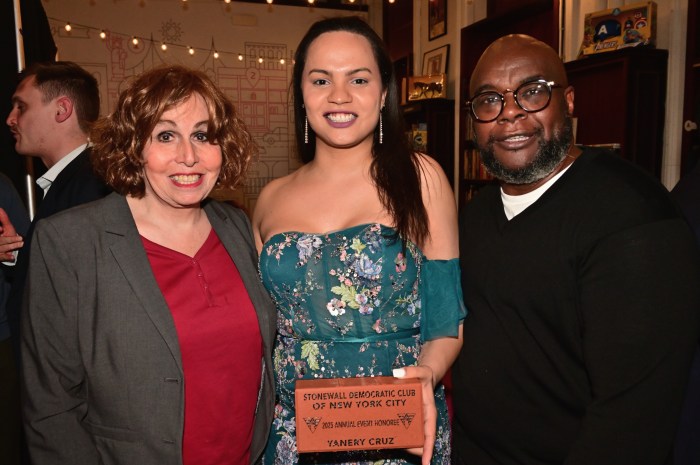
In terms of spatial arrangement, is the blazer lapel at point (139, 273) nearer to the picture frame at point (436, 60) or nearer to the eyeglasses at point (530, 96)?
the eyeglasses at point (530, 96)

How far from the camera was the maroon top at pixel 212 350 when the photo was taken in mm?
1565

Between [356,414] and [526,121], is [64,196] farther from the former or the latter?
[526,121]

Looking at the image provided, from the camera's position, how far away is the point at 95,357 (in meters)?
1.45

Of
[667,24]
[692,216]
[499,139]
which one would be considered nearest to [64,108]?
[499,139]

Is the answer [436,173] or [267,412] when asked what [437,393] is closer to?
[267,412]

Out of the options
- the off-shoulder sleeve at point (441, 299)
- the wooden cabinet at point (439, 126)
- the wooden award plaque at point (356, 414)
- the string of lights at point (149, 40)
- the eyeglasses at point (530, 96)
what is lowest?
the wooden award plaque at point (356, 414)

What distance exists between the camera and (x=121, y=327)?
146cm

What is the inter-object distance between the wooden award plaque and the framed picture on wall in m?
5.96

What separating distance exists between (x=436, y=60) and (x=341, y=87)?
5201 mm

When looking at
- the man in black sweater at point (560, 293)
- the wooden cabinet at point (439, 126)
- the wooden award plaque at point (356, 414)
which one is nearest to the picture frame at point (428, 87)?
the wooden cabinet at point (439, 126)

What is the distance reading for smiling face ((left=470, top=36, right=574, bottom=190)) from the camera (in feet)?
5.05

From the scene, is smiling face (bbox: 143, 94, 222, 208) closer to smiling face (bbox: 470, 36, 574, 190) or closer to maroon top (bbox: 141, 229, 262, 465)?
maroon top (bbox: 141, 229, 262, 465)

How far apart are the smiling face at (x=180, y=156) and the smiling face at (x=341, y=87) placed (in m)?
0.41

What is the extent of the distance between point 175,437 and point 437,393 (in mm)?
857
